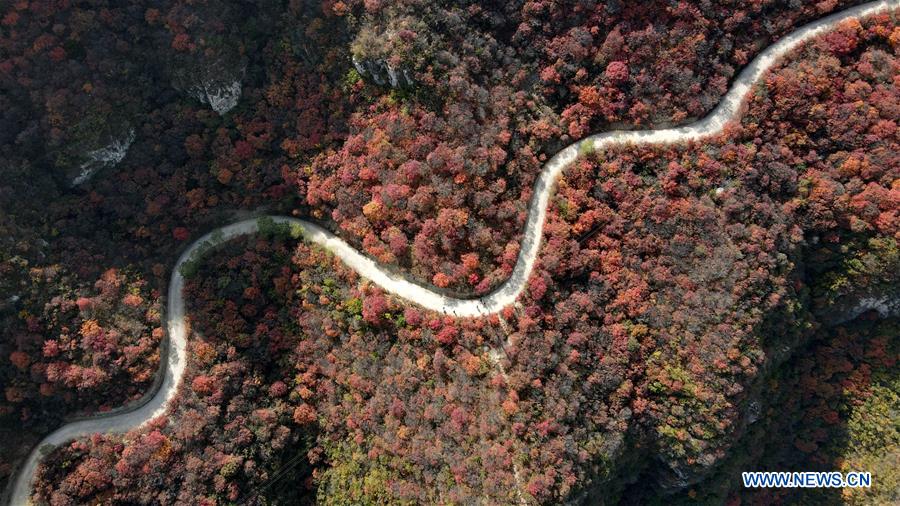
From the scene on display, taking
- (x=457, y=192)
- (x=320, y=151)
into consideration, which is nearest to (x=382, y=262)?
(x=457, y=192)

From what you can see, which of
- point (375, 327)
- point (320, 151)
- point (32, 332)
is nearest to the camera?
point (32, 332)

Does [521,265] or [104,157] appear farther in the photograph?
[104,157]

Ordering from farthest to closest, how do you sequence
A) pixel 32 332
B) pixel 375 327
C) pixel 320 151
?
pixel 320 151
pixel 375 327
pixel 32 332

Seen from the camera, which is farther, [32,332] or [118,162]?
[118,162]

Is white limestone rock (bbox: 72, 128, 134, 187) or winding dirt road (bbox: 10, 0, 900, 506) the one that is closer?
winding dirt road (bbox: 10, 0, 900, 506)

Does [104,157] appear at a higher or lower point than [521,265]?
higher

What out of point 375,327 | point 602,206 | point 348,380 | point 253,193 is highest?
point 602,206

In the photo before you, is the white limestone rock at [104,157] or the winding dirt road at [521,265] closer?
the winding dirt road at [521,265]

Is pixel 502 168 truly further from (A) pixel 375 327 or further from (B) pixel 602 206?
(A) pixel 375 327
